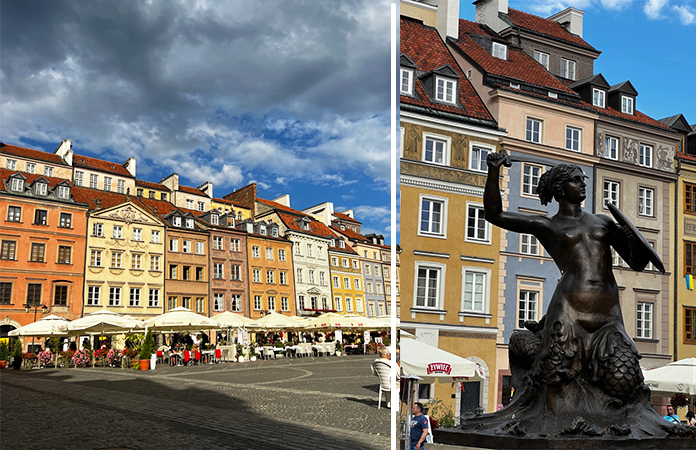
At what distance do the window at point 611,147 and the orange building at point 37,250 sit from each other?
9870 mm

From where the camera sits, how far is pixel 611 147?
10.9m

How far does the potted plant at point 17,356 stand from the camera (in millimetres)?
2037

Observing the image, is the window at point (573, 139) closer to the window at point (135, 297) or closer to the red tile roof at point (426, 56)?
the red tile roof at point (426, 56)

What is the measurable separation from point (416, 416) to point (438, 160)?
3111mm

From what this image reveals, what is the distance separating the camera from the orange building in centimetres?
201

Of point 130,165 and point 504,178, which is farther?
point 504,178

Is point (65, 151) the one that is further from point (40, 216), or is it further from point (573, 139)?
point (573, 139)

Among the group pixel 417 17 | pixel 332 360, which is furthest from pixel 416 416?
pixel 417 17

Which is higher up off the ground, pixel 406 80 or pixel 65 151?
pixel 406 80

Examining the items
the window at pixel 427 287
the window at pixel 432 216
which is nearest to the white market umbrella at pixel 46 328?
the window at pixel 427 287

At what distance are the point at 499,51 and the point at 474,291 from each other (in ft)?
14.7

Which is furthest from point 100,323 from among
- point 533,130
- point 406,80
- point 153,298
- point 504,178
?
point 533,130

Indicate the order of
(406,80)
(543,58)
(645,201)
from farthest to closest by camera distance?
1. (543,58)
2. (645,201)
3. (406,80)

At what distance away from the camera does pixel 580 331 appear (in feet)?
8.48
